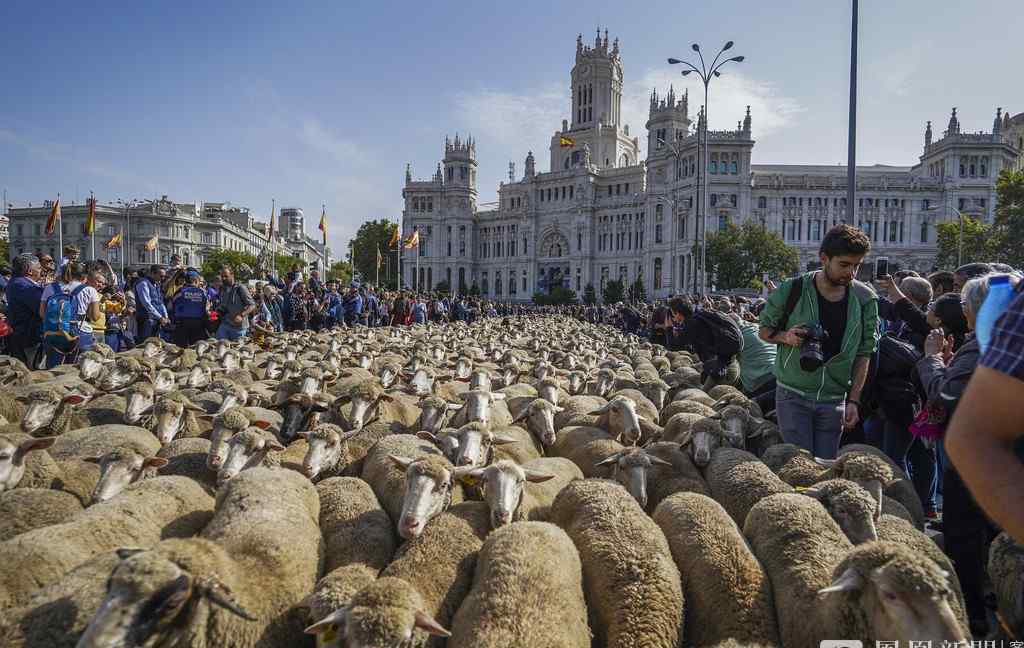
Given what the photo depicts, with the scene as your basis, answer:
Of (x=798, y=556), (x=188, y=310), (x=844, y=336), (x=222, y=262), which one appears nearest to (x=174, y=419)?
(x=798, y=556)

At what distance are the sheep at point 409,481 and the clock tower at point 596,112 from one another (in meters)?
91.9

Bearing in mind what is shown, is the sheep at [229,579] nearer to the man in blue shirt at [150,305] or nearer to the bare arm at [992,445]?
the bare arm at [992,445]

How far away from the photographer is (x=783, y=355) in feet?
14.5

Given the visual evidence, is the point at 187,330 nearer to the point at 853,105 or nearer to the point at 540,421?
the point at 540,421

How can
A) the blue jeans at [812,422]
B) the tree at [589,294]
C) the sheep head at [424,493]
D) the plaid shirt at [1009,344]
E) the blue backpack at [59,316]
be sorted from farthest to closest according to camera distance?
1. the tree at [589,294]
2. the blue backpack at [59,316]
3. the blue jeans at [812,422]
4. the sheep head at [424,493]
5. the plaid shirt at [1009,344]

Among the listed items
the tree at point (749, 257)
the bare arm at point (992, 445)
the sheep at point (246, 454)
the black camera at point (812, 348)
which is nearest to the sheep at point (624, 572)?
the black camera at point (812, 348)

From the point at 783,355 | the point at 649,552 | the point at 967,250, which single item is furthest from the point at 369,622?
the point at 967,250

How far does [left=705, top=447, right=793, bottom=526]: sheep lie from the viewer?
12.8ft

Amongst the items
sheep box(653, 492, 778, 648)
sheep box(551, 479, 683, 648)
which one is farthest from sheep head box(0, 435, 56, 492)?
sheep box(653, 492, 778, 648)

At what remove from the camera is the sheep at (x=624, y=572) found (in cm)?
267

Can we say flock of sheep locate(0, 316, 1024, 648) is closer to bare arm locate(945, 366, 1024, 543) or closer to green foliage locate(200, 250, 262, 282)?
bare arm locate(945, 366, 1024, 543)

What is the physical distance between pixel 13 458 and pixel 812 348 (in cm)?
518

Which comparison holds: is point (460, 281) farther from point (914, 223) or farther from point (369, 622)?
point (369, 622)

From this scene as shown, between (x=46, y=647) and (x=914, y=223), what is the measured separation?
82.9 metres
